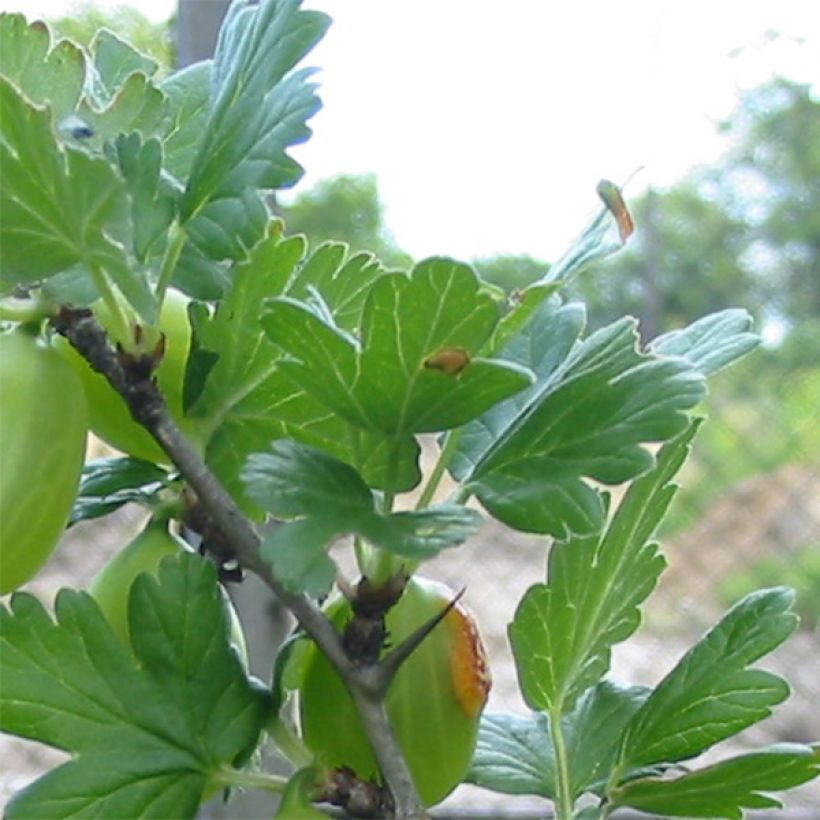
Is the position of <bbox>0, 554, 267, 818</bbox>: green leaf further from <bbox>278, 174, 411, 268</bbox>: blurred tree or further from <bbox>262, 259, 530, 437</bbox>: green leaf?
<bbox>278, 174, 411, 268</bbox>: blurred tree

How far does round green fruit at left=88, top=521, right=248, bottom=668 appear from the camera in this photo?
0.93ft

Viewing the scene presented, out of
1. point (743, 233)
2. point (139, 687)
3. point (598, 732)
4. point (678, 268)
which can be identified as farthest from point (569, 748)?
point (743, 233)

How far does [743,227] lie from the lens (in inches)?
106

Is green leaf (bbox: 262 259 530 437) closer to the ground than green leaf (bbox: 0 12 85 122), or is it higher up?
closer to the ground

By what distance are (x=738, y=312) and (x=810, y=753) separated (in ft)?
0.34

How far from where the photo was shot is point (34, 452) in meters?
0.25

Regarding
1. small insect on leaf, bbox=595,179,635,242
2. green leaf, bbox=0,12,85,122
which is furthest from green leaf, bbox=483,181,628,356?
green leaf, bbox=0,12,85,122

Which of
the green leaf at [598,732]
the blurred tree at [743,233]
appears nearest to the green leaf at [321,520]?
the green leaf at [598,732]

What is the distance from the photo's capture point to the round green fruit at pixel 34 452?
0.25 m

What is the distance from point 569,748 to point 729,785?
1.8 inches

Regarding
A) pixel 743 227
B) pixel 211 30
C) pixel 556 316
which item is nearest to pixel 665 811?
pixel 556 316

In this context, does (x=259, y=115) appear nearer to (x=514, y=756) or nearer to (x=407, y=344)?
(x=407, y=344)

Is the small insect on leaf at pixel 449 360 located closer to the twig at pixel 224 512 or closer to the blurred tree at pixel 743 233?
the twig at pixel 224 512

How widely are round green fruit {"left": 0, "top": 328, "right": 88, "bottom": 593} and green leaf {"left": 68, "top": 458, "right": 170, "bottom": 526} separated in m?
0.03
